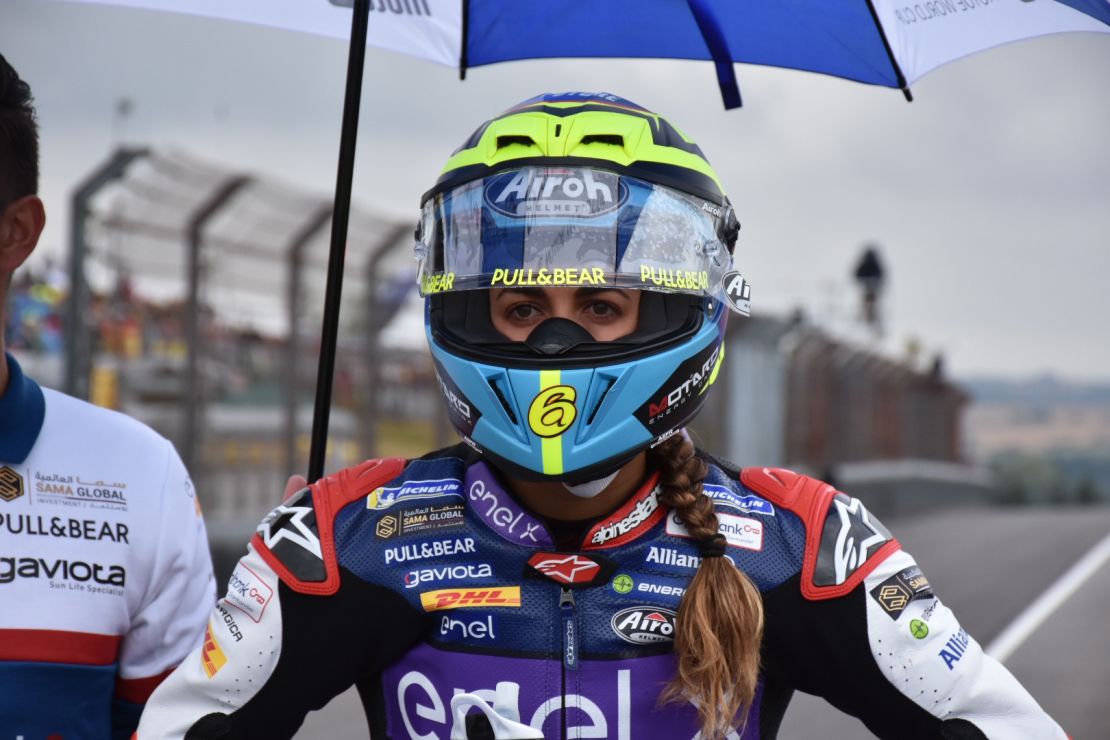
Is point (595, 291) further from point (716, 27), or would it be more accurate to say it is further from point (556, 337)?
point (716, 27)

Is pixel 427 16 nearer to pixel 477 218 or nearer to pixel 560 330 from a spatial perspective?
pixel 477 218

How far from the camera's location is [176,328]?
337 inches

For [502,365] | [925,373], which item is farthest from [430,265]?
[925,373]

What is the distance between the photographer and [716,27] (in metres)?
3.52

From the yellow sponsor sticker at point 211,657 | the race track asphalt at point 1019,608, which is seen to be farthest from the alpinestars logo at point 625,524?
the race track asphalt at point 1019,608

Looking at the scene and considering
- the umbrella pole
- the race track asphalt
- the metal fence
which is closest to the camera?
the umbrella pole

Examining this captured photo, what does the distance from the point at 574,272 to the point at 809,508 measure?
0.62 metres

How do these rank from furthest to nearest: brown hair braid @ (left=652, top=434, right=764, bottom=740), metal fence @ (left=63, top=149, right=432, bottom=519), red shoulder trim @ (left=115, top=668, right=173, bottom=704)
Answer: metal fence @ (left=63, top=149, right=432, bottom=519) < red shoulder trim @ (left=115, top=668, right=173, bottom=704) < brown hair braid @ (left=652, top=434, right=764, bottom=740)

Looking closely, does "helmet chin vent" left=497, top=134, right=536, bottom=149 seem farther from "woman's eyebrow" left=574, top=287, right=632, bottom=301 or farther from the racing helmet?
"woman's eyebrow" left=574, top=287, right=632, bottom=301

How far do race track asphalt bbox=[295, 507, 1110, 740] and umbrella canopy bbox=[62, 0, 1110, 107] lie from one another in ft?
13.4

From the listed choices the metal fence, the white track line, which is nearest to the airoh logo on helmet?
the metal fence

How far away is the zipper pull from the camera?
2.71 meters

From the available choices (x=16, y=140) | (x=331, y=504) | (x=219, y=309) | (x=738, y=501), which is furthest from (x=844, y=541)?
(x=219, y=309)

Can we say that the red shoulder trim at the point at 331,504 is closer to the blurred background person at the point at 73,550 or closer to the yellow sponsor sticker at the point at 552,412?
the blurred background person at the point at 73,550
